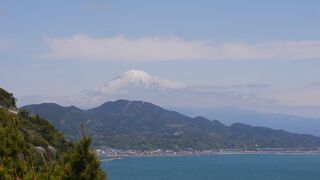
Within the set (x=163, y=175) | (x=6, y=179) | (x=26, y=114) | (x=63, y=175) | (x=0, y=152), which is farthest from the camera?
(x=163, y=175)

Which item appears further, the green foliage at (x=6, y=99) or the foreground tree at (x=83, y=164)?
the green foliage at (x=6, y=99)

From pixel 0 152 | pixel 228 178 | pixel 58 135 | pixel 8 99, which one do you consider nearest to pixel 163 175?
pixel 228 178

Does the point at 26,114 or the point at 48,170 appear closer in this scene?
the point at 48,170

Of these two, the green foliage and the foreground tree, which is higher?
the green foliage

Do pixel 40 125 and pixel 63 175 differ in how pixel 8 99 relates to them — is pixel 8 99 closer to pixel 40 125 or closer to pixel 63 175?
pixel 40 125

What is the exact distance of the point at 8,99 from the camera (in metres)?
81.7

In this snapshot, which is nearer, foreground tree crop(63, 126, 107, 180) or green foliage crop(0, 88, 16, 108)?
foreground tree crop(63, 126, 107, 180)

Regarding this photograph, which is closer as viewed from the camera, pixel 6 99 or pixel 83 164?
pixel 83 164

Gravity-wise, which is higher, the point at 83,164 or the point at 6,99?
the point at 6,99

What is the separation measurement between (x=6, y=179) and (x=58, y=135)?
161 feet

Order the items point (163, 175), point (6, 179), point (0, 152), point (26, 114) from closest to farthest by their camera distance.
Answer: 1. point (6, 179)
2. point (0, 152)
3. point (26, 114)
4. point (163, 175)

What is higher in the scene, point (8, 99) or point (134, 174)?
point (8, 99)

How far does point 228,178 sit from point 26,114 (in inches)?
4336

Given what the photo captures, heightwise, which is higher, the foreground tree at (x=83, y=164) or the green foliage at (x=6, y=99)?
the green foliage at (x=6, y=99)
